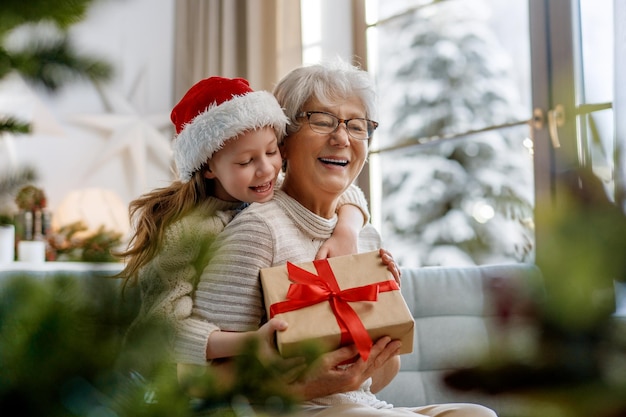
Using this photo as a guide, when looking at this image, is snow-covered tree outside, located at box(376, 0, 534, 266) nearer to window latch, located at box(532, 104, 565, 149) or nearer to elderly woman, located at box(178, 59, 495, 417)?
window latch, located at box(532, 104, 565, 149)

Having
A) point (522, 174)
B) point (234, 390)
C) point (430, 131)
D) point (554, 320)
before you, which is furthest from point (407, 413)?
point (430, 131)

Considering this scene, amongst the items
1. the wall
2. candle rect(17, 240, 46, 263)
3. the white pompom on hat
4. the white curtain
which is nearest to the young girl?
the white pompom on hat

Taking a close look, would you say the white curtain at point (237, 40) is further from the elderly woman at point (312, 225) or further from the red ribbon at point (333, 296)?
the red ribbon at point (333, 296)

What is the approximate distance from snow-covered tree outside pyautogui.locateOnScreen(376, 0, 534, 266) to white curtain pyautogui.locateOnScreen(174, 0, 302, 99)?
0.58 m

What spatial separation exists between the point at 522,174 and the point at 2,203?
3142 mm

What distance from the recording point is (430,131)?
3748mm

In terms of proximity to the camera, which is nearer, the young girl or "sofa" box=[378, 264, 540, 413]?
the young girl

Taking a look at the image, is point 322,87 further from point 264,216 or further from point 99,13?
point 99,13

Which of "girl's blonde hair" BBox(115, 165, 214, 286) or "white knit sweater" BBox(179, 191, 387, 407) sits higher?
"girl's blonde hair" BBox(115, 165, 214, 286)

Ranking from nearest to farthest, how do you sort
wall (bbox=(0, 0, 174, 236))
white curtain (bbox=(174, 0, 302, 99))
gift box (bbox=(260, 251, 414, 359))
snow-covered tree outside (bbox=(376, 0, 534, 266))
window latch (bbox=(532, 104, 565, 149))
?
1. gift box (bbox=(260, 251, 414, 359))
2. window latch (bbox=(532, 104, 565, 149))
3. snow-covered tree outside (bbox=(376, 0, 534, 266))
4. white curtain (bbox=(174, 0, 302, 99))
5. wall (bbox=(0, 0, 174, 236))

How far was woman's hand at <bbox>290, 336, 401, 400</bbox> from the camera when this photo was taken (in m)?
1.22

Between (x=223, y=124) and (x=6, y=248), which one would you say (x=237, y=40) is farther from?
(x=223, y=124)

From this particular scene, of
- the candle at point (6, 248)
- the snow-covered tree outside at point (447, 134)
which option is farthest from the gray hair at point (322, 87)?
the candle at point (6, 248)

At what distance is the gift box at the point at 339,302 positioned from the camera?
3.95 feet
